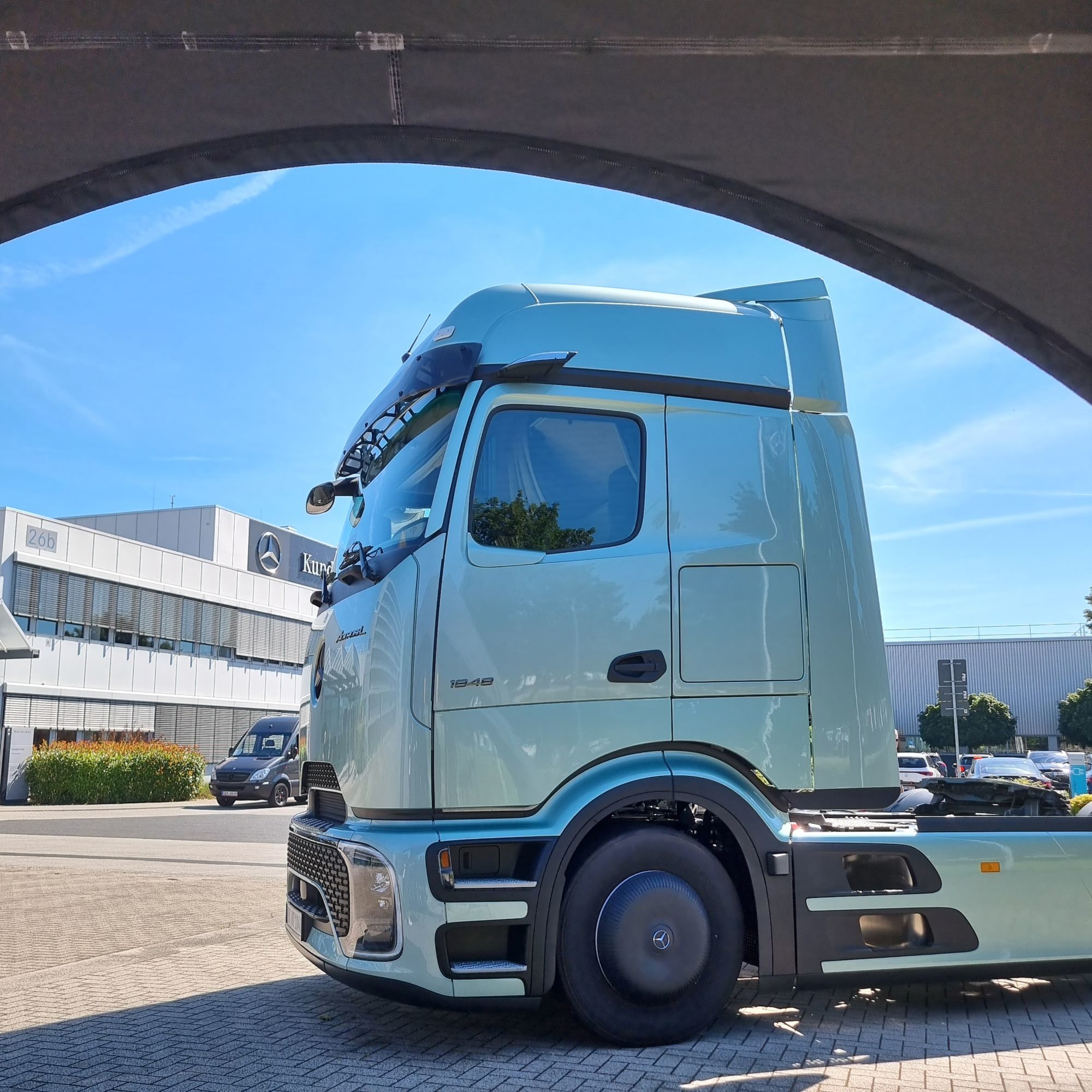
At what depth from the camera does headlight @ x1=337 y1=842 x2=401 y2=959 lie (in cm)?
452

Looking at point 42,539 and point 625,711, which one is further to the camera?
point 42,539

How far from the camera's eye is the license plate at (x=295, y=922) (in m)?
5.18

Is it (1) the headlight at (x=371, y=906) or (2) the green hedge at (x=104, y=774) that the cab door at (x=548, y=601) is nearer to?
(1) the headlight at (x=371, y=906)

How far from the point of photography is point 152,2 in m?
2.67

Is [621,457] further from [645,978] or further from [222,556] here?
[222,556]

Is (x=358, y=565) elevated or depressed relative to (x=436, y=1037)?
elevated

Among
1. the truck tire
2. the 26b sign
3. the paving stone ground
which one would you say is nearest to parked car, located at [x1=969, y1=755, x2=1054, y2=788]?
the paving stone ground

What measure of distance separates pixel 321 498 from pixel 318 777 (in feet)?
5.20

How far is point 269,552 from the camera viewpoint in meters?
51.0

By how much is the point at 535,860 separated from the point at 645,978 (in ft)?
2.26

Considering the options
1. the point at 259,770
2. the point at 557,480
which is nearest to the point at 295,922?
the point at 557,480

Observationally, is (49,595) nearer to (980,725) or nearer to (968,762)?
(968,762)

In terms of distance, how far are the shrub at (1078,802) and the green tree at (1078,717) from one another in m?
57.2

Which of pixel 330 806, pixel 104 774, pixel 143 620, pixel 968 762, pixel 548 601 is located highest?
pixel 143 620
